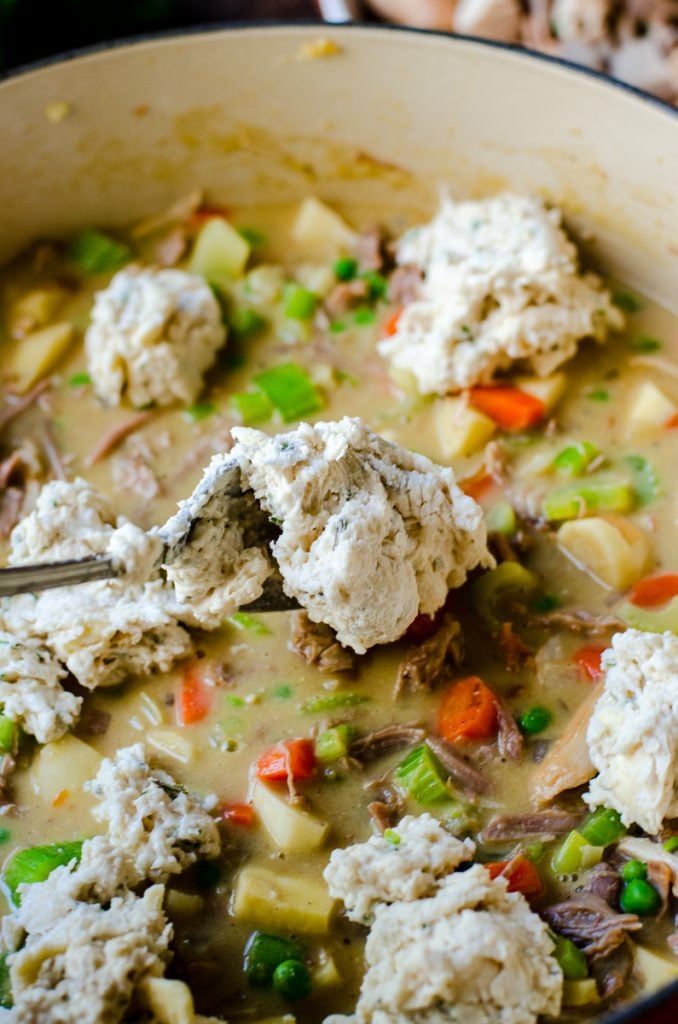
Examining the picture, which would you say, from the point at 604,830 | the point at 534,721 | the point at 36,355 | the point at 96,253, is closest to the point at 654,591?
the point at 534,721

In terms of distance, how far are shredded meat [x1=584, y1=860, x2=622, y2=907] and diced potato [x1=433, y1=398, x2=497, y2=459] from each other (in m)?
1.50

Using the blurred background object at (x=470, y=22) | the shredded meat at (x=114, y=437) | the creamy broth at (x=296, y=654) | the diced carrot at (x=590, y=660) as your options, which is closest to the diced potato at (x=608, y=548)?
the creamy broth at (x=296, y=654)

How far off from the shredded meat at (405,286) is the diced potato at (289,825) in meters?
2.00

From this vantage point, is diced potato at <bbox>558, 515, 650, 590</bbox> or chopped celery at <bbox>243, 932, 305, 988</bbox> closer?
chopped celery at <bbox>243, 932, 305, 988</bbox>

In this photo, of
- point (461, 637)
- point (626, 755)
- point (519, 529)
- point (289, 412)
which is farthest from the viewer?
point (289, 412)

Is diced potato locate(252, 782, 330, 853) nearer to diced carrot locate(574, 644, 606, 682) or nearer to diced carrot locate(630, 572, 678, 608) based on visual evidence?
diced carrot locate(574, 644, 606, 682)

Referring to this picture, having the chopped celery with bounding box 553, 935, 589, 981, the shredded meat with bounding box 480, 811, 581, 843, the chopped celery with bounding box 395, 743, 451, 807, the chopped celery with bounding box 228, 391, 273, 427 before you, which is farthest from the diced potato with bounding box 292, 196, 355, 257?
the chopped celery with bounding box 553, 935, 589, 981

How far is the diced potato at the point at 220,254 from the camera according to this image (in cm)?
456

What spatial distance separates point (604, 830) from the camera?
3.10m

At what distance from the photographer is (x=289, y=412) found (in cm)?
412

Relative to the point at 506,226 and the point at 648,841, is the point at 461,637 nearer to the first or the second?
the point at 648,841

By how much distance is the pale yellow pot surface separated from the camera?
164 inches

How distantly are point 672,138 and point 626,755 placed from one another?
6.98ft

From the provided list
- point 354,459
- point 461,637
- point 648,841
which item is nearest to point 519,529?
point 461,637
